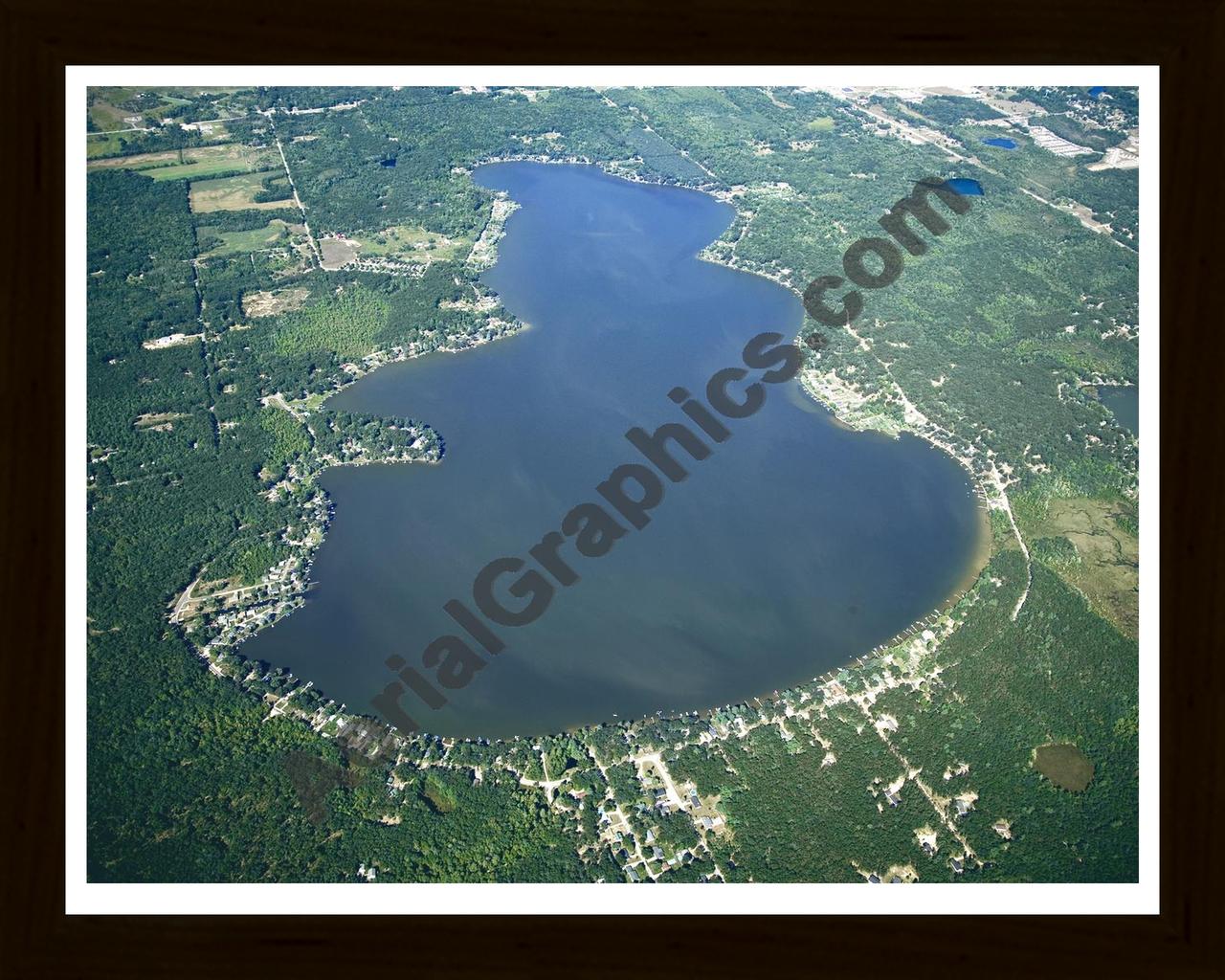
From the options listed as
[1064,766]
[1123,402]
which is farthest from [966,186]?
[1064,766]

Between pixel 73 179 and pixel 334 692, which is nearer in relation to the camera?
pixel 73 179

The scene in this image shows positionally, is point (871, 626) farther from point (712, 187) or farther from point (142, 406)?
point (712, 187)

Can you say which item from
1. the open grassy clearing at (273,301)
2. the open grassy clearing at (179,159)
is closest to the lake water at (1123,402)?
the open grassy clearing at (273,301)

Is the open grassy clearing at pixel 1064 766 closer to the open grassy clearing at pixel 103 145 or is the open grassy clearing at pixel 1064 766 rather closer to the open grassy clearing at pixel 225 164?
the open grassy clearing at pixel 225 164

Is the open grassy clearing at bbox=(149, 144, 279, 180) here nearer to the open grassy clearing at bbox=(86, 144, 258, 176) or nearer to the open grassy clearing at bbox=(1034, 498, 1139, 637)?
the open grassy clearing at bbox=(86, 144, 258, 176)

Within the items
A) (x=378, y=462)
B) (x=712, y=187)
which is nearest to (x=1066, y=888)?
(x=378, y=462)

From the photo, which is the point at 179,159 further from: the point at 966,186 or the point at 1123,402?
the point at 1123,402

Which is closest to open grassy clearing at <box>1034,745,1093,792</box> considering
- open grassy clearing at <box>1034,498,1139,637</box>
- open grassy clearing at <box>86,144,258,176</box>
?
open grassy clearing at <box>1034,498,1139,637</box>
